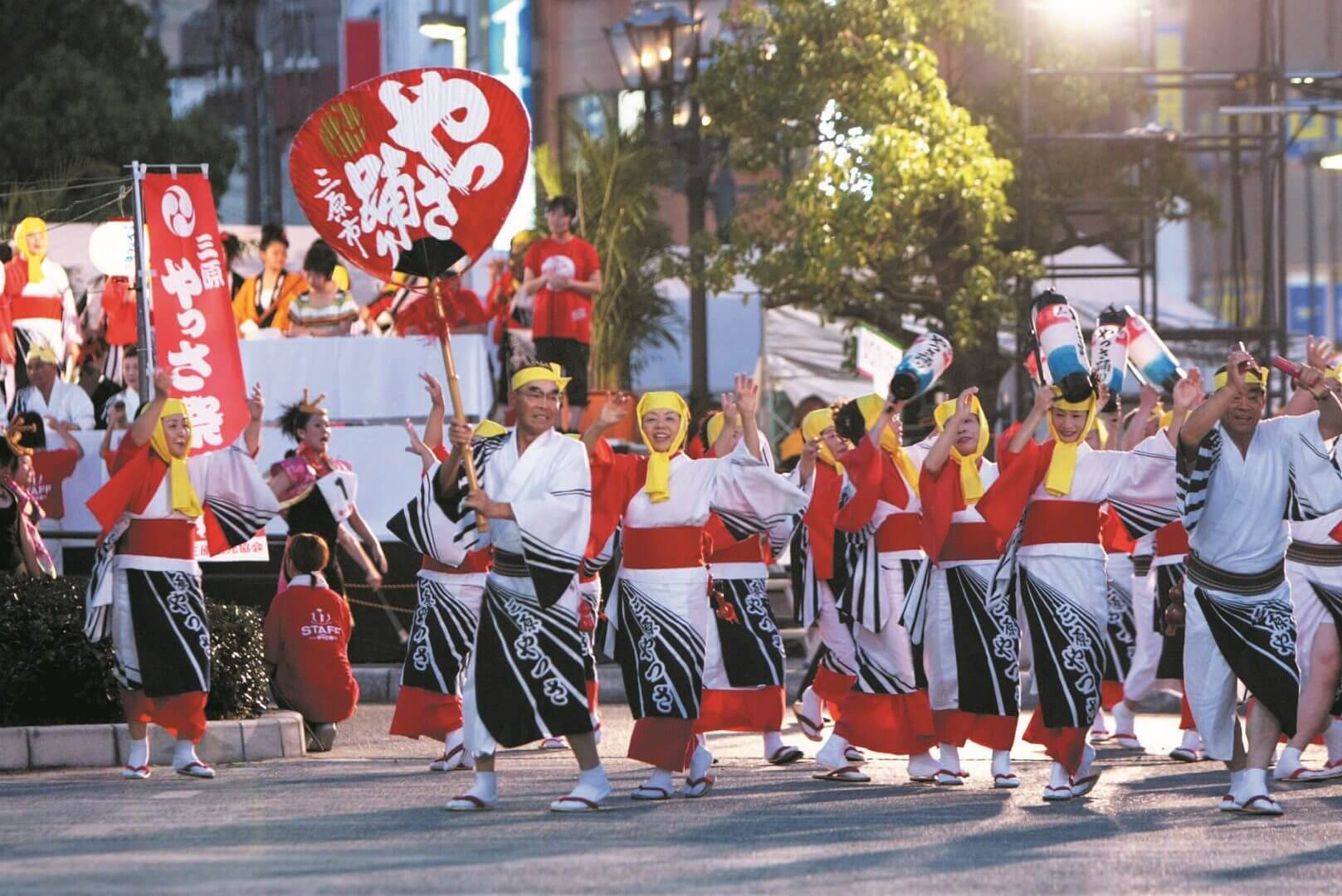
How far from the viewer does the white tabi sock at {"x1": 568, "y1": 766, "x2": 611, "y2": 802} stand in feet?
29.1

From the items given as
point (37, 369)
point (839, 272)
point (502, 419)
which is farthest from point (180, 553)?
point (839, 272)

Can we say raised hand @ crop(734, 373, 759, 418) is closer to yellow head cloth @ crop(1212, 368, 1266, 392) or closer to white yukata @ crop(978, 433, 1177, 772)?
white yukata @ crop(978, 433, 1177, 772)

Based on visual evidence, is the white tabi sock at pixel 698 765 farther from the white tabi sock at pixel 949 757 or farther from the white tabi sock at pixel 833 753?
the white tabi sock at pixel 949 757

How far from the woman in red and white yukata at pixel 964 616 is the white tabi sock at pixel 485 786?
2.26 metres

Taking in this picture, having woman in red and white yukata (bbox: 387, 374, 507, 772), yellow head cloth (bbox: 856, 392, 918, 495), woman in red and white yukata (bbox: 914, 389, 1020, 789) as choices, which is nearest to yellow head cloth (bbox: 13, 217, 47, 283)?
woman in red and white yukata (bbox: 387, 374, 507, 772)

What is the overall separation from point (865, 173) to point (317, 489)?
780 centimetres

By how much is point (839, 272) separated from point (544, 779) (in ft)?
30.5

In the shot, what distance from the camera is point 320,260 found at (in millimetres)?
16500

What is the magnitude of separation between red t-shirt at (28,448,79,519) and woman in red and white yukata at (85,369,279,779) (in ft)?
17.4

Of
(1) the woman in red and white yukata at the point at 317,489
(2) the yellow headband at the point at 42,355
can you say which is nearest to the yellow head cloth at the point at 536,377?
(1) the woman in red and white yukata at the point at 317,489

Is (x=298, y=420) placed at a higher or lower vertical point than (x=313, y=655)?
higher

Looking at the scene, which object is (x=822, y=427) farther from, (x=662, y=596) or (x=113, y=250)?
(x=113, y=250)

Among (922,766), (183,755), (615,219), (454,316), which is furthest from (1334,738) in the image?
(615,219)

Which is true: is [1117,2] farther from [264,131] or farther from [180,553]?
[264,131]
